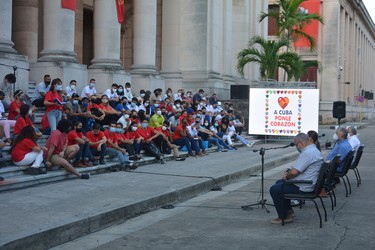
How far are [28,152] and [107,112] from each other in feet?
15.6

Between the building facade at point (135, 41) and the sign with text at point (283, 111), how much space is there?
3.87m

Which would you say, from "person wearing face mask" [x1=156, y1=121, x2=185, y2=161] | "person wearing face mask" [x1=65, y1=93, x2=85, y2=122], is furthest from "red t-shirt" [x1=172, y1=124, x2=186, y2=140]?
"person wearing face mask" [x1=65, y1=93, x2=85, y2=122]

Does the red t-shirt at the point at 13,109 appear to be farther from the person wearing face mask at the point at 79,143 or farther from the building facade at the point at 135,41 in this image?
→ the building facade at the point at 135,41

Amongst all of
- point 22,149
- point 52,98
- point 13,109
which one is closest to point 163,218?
point 22,149

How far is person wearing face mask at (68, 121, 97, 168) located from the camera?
1278cm

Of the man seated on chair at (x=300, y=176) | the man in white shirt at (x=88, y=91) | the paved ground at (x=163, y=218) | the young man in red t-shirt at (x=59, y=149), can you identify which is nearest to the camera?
the paved ground at (x=163, y=218)

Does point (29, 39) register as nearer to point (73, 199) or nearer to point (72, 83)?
point (72, 83)

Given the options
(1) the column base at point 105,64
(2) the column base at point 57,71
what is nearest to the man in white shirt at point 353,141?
(2) the column base at point 57,71

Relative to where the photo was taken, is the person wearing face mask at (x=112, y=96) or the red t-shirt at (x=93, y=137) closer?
the red t-shirt at (x=93, y=137)

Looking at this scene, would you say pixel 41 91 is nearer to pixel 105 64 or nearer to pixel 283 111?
pixel 105 64

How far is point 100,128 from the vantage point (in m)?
14.3

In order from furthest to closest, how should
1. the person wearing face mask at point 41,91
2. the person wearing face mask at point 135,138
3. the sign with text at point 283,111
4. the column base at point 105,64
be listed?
the sign with text at point 283,111 → the column base at point 105,64 → the person wearing face mask at point 135,138 → the person wearing face mask at point 41,91

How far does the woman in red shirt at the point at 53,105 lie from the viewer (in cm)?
1352

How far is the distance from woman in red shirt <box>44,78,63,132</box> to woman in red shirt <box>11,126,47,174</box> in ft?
6.88
